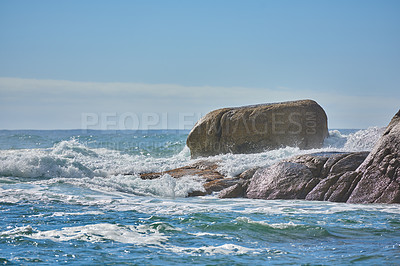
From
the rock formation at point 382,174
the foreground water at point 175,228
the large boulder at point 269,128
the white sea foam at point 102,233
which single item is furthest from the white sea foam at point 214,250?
the large boulder at point 269,128

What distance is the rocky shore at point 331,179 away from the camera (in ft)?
26.6

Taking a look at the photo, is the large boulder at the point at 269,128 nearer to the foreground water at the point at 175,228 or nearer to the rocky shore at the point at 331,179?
the rocky shore at the point at 331,179

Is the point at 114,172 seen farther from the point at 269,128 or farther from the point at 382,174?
the point at 382,174

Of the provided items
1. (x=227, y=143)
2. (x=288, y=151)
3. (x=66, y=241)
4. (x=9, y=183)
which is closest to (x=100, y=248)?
(x=66, y=241)

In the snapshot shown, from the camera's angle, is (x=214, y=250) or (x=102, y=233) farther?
(x=102, y=233)

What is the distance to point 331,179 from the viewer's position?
344 inches

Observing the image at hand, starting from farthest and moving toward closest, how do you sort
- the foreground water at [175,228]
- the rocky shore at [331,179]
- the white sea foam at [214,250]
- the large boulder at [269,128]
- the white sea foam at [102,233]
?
1. the large boulder at [269,128]
2. the rocky shore at [331,179]
3. the white sea foam at [102,233]
4. the white sea foam at [214,250]
5. the foreground water at [175,228]

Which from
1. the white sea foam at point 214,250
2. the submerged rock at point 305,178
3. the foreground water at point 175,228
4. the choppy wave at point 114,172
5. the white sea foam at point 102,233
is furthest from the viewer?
the choppy wave at point 114,172

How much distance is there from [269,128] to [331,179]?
632 cm

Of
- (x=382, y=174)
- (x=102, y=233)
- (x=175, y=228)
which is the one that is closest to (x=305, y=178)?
(x=382, y=174)

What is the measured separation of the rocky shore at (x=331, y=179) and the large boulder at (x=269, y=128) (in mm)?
4618

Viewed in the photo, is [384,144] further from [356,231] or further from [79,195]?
[79,195]

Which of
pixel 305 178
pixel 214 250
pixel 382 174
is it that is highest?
pixel 382 174

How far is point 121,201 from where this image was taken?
854 centimetres
